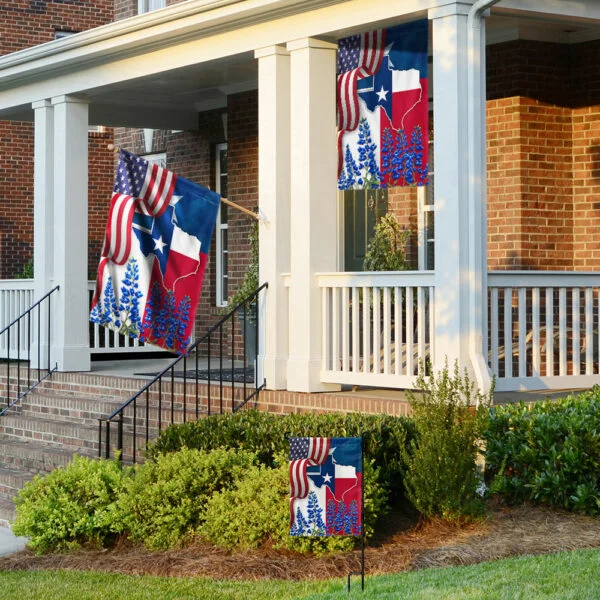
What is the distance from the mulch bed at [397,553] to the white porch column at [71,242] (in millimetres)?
5462

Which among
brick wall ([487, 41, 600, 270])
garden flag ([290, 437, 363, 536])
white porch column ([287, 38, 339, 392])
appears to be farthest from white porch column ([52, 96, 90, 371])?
garden flag ([290, 437, 363, 536])

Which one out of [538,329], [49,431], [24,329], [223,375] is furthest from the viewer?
[24,329]

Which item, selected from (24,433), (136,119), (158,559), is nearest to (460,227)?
(158,559)

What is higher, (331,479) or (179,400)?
(179,400)

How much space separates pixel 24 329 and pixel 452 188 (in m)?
7.48

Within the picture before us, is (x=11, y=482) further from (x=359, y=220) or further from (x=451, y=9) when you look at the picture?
(x=451, y=9)

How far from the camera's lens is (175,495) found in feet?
28.9

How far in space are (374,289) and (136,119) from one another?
7091 mm

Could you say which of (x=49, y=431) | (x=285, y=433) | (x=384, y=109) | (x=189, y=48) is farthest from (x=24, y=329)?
(x=285, y=433)

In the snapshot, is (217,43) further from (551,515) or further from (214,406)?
(551,515)

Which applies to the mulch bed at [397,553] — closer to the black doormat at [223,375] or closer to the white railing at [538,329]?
the white railing at [538,329]

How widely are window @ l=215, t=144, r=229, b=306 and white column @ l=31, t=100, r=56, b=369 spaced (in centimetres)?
280

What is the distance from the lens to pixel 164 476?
29.7 ft

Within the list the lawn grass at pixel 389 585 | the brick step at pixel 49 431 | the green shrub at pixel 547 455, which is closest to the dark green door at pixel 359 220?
the brick step at pixel 49 431
